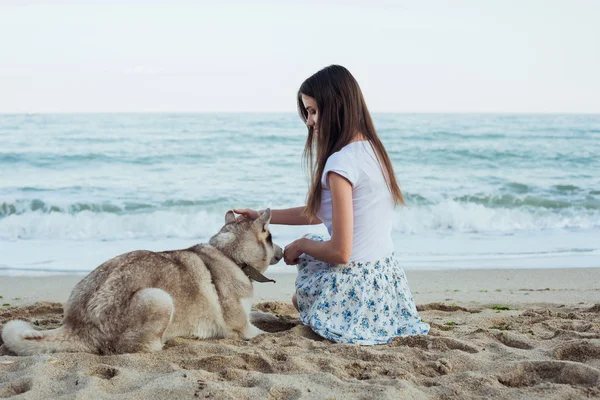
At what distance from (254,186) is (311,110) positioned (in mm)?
13579

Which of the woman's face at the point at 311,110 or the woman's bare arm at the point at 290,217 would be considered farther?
the woman's bare arm at the point at 290,217

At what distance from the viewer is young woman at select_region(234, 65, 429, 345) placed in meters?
4.86

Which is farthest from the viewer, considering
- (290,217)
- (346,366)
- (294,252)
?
(290,217)

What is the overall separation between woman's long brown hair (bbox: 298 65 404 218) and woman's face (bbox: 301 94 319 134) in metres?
0.03

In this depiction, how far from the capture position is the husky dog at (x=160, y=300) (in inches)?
178

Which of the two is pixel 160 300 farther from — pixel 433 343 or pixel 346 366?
pixel 433 343

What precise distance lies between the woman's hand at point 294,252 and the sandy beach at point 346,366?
1.85ft

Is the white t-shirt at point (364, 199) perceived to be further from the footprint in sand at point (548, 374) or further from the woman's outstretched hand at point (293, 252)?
the footprint in sand at point (548, 374)

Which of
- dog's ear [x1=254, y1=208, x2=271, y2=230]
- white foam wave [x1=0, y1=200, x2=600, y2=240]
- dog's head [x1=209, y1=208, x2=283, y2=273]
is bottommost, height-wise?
white foam wave [x1=0, y1=200, x2=600, y2=240]

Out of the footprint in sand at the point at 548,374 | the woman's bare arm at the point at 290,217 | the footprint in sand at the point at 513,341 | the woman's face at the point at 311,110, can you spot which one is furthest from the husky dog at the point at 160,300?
the footprint in sand at the point at 548,374

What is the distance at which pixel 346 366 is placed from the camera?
4301mm

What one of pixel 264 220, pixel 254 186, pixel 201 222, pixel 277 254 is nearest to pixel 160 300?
pixel 264 220

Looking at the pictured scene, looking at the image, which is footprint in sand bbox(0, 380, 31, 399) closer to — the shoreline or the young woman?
the young woman

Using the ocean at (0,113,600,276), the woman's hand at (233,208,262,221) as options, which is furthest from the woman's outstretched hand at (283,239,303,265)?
the ocean at (0,113,600,276)
